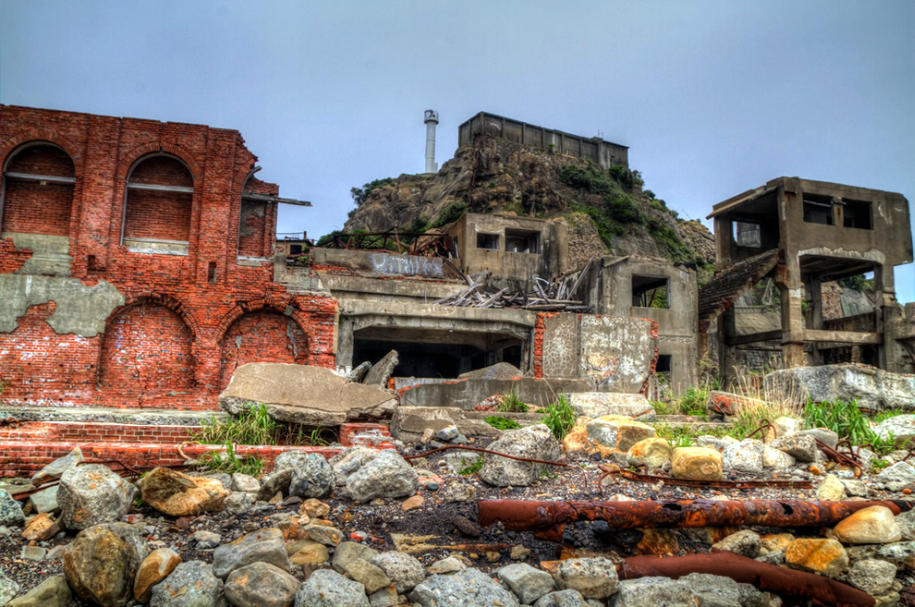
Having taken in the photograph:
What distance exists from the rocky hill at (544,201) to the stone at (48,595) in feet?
116

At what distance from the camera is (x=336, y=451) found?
645 cm

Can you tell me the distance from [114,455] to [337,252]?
55.7 ft

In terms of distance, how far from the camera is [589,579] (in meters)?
4.34

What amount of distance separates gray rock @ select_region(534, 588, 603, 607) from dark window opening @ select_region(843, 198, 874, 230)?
27028 mm

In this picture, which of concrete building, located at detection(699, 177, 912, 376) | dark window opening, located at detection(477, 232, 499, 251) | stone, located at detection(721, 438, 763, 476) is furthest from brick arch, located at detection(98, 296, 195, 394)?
concrete building, located at detection(699, 177, 912, 376)

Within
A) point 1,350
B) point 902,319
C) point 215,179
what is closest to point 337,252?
point 215,179

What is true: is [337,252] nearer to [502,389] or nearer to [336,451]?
[502,389]

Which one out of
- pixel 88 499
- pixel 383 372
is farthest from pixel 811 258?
pixel 88 499

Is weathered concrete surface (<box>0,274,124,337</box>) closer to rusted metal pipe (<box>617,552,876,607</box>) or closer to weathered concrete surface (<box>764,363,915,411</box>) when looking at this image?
rusted metal pipe (<box>617,552,876,607</box>)

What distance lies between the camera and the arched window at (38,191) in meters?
16.5

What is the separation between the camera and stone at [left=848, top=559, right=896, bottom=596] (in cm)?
491

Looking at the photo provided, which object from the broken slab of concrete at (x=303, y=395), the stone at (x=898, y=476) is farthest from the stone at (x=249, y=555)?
the stone at (x=898, y=476)

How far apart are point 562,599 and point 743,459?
143 inches

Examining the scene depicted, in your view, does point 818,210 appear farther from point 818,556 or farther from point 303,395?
point 303,395
